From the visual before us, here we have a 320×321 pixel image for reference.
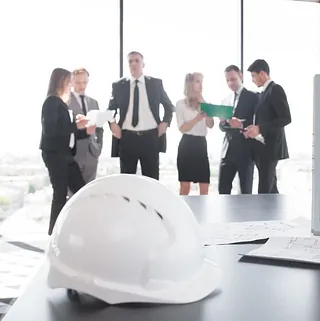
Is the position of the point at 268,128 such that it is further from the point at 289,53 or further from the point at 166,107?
the point at 289,53

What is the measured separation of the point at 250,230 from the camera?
1.21 metres

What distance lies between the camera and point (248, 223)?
1.31 metres

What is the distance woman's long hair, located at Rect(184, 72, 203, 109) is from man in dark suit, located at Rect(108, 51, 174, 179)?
15 cm

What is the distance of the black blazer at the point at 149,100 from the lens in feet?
12.5

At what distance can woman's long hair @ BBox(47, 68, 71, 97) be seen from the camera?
3.42m

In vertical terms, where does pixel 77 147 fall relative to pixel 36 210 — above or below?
above

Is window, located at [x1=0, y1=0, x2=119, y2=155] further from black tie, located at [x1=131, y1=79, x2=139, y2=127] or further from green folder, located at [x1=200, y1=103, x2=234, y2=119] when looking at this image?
green folder, located at [x1=200, y1=103, x2=234, y2=119]

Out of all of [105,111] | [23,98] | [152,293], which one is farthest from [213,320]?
[23,98]

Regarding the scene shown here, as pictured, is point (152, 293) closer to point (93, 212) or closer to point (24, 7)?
point (93, 212)

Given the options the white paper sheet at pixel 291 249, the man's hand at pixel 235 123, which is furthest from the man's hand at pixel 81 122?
the white paper sheet at pixel 291 249

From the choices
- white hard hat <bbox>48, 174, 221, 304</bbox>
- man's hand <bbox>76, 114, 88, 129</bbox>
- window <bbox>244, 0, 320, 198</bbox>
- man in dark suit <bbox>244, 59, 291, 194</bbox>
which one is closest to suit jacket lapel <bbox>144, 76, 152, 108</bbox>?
man's hand <bbox>76, 114, 88, 129</bbox>

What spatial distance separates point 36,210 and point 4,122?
79 cm

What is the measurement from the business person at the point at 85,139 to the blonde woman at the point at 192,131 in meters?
0.67

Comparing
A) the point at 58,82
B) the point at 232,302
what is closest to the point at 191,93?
the point at 58,82
